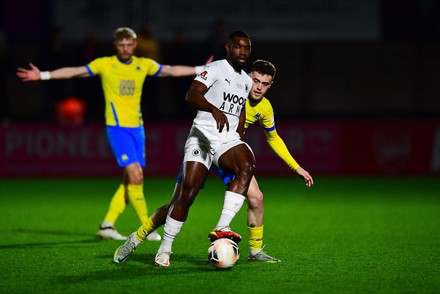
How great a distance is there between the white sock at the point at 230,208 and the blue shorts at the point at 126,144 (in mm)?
2552

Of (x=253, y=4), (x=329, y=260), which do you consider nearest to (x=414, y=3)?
(x=253, y=4)

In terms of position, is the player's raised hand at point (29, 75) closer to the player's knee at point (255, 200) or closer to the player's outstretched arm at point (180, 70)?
the player's outstretched arm at point (180, 70)

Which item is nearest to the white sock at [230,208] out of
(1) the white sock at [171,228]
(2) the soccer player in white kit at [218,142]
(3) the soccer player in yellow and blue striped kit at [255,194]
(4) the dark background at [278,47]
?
(2) the soccer player in white kit at [218,142]

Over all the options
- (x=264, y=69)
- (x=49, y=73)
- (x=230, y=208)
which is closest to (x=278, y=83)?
(x=49, y=73)

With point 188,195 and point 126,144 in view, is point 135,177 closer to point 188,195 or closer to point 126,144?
point 126,144

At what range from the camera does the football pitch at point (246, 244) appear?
20.5ft

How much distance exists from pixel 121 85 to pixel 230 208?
298cm

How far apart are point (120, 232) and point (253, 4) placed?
9484 millimetres

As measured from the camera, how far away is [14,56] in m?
18.9

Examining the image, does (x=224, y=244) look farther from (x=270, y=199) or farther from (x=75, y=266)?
(x=270, y=199)

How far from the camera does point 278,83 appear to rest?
62.5 feet

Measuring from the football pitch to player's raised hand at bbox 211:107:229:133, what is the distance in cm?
118

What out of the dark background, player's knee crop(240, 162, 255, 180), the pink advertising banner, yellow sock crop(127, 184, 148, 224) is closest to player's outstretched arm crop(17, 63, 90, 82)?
yellow sock crop(127, 184, 148, 224)

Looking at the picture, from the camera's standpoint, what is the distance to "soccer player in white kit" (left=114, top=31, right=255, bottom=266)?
680 cm
